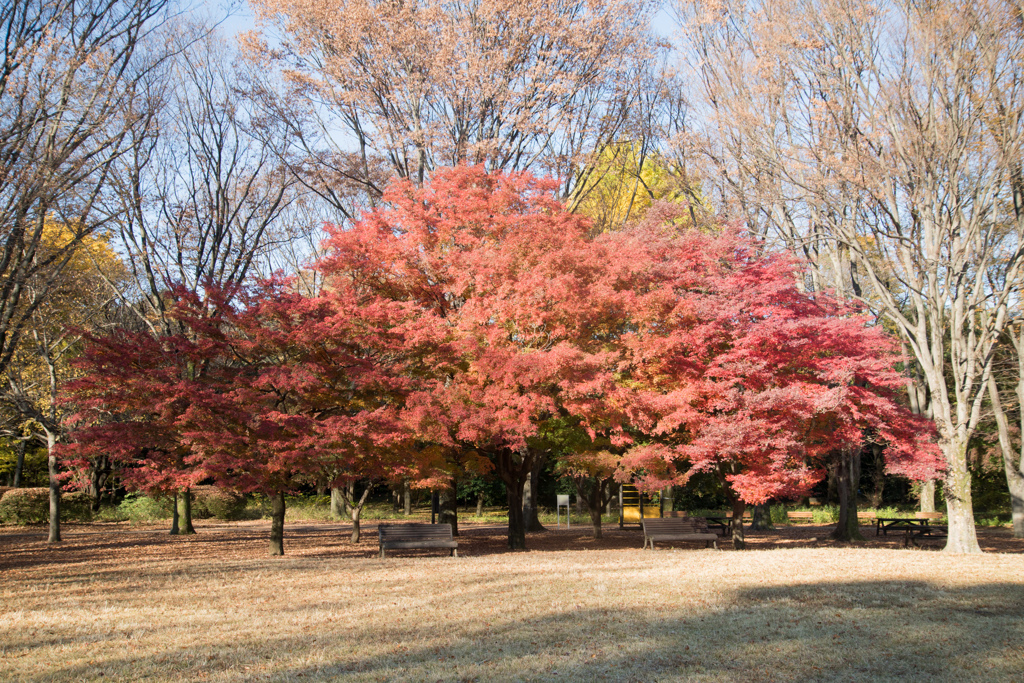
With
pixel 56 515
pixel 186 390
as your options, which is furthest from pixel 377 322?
pixel 56 515

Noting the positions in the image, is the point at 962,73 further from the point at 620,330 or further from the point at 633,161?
the point at 633,161

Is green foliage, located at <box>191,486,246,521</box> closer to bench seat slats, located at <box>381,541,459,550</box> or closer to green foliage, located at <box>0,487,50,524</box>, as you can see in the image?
green foliage, located at <box>0,487,50,524</box>

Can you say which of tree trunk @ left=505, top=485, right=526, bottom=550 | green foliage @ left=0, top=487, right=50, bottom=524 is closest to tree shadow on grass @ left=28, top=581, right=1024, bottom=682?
tree trunk @ left=505, top=485, right=526, bottom=550

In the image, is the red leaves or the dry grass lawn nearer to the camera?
Answer: the dry grass lawn

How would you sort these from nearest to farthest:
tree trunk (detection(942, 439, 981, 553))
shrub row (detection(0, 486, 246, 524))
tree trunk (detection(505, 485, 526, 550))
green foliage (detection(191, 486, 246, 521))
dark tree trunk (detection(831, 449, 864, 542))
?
tree trunk (detection(942, 439, 981, 553))
tree trunk (detection(505, 485, 526, 550))
dark tree trunk (detection(831, 449, 864, 542))
shrub row (detection(0, 486, 246, 524))
green foliage (detection(191, 486, 246, 521))

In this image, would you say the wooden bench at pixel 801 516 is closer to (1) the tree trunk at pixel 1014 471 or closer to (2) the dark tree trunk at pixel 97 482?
(1) the tree trunk at pixel 1014 471

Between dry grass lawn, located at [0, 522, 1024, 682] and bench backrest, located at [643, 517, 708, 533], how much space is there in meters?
2.95

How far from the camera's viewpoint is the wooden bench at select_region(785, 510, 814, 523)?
28547mm

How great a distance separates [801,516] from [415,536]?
20960 millimetres

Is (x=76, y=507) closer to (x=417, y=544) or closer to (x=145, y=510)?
(x=145, y=510)

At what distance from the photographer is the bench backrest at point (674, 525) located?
15719 mm

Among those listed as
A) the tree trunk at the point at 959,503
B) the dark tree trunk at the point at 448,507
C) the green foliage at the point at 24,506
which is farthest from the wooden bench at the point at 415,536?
the green foliage at the point at 24,506

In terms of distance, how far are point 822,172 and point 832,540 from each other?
9.58 metres

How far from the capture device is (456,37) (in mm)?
17141
